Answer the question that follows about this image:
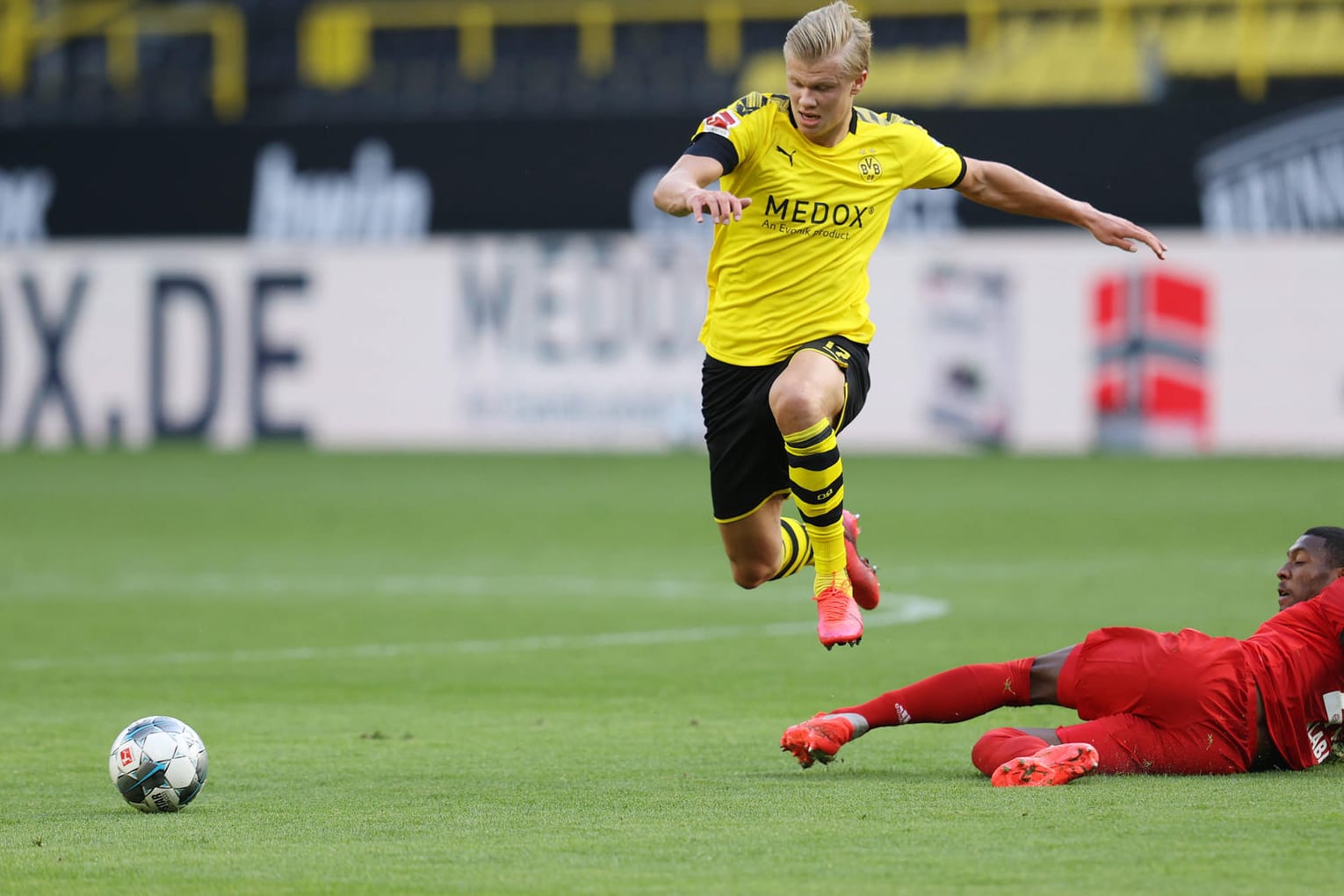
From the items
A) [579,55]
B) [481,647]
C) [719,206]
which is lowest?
[481,647]

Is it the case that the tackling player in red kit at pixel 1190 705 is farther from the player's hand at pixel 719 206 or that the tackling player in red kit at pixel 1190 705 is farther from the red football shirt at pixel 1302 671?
the player's hand at pixel 719 206

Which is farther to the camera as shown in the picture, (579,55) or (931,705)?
(579,55)

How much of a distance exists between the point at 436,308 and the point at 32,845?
1885cm

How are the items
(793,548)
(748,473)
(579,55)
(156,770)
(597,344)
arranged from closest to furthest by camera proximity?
1. (156,770)
2. (748,473)
3. (793,548)
4. (597,344)
5. (579,55)

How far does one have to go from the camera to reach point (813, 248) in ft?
22.6

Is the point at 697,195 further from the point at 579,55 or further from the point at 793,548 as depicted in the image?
the point at 579,55

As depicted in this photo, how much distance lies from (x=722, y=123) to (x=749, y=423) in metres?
1.08

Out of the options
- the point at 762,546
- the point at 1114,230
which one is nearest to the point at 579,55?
the point at 762,546

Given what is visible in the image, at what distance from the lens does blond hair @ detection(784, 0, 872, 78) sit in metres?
6.35

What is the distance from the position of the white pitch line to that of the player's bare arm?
383 centimetres

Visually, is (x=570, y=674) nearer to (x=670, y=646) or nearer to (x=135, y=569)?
(x=670, y=646)

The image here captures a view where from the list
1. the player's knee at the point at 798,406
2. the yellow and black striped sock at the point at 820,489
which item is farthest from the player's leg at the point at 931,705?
the player's knee at the point at 798,406

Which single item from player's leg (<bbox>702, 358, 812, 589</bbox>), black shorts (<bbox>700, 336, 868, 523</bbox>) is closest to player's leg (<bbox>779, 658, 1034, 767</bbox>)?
black shorts (<bbox>700, 336, 868, 523</bbox>)

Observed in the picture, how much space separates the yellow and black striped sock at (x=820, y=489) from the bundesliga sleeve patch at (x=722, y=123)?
98 centimetres
